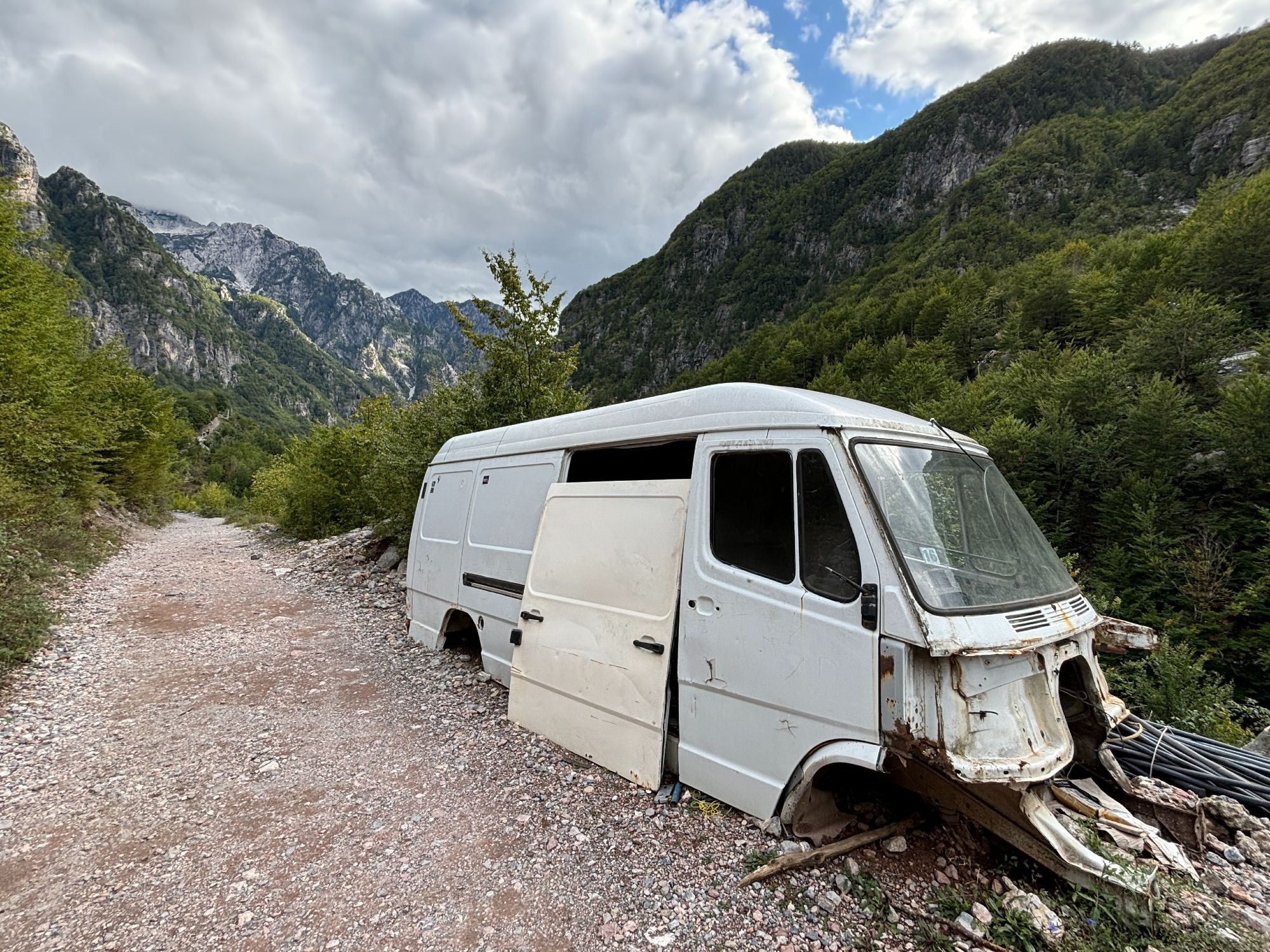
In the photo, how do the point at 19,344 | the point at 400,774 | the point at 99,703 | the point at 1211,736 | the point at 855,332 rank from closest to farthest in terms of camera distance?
the point at 400,774 → the point at 1211,736 → the point at 99,703 → the point at 19,344 → the point at 855,332

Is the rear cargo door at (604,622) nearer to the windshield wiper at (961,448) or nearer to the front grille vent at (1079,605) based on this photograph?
the windshield wiper at (961,448)

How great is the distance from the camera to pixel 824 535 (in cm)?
271

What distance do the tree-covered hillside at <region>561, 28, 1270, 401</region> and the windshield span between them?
29.6m

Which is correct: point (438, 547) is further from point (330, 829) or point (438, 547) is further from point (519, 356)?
point (519, 356)

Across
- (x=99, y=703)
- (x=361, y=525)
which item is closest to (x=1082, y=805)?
(x=99, y=703)

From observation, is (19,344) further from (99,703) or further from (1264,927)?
(1264,927)

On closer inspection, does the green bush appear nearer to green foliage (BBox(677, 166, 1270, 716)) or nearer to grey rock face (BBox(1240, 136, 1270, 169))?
green foliage (BBox(677, 166, 1270, 716))

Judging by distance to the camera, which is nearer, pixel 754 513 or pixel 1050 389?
pixel 754 513

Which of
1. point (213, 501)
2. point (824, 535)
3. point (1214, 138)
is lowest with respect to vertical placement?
point (213, 501)

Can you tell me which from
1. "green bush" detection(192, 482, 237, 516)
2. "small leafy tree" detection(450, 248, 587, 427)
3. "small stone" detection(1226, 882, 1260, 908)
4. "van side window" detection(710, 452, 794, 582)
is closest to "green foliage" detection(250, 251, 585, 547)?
"small leafy tree" detection(450, 248, 587, 427)

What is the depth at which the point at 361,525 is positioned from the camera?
696 inches

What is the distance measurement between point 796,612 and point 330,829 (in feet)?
10.2

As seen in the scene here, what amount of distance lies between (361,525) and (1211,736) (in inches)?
771

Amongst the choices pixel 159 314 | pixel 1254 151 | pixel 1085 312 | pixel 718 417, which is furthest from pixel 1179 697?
pixel 159 314
